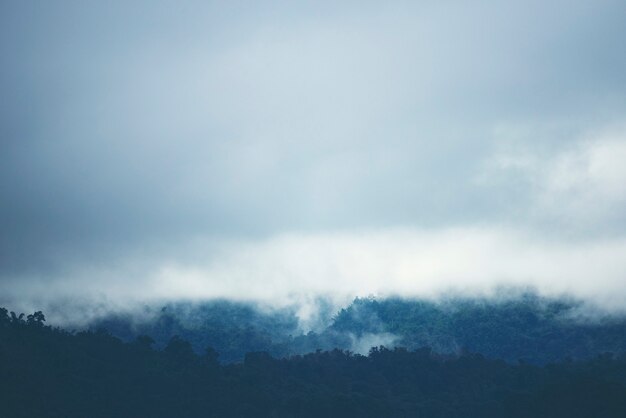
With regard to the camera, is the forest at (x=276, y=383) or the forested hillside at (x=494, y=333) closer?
the forest at (x=276, y=383)

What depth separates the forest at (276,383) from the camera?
117 m

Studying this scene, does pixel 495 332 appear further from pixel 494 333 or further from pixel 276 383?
pixel 276 383

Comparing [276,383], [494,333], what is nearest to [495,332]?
[494,333]

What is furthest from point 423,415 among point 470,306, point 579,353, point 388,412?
point 470,306

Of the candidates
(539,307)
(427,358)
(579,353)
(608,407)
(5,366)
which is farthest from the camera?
(539,307)

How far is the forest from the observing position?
11744 centimetres

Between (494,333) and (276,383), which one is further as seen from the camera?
(494,333)

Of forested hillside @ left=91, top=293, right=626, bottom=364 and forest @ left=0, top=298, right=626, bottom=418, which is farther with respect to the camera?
forested hillside @ left=91, top=293, right=626, bottom=364

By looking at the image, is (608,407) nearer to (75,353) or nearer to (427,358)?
(427,358)

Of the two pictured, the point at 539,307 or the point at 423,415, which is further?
the point at 539,307

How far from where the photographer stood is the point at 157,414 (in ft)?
398

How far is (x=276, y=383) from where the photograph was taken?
13462 centimetres

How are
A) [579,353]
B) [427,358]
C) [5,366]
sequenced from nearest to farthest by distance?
[5,366], [427,358], [579,353]

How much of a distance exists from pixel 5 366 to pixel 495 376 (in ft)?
256
